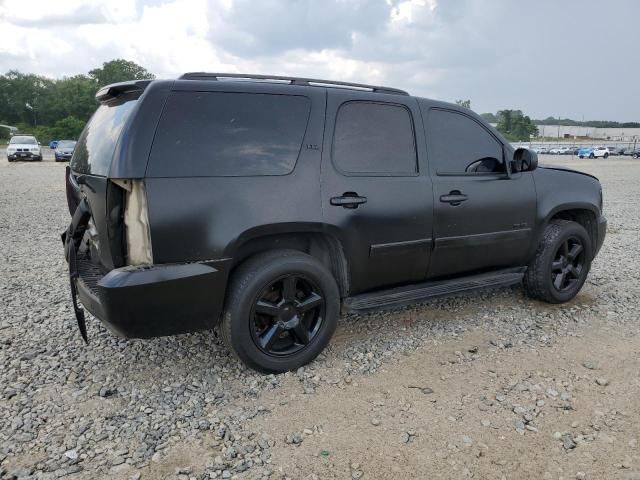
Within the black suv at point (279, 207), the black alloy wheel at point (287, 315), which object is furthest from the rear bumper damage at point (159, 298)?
the black alloy wheel at point (287, 315)

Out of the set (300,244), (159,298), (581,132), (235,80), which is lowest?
(159,298)

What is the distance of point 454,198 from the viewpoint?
392 centimetres

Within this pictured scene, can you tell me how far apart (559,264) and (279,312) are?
284 cm

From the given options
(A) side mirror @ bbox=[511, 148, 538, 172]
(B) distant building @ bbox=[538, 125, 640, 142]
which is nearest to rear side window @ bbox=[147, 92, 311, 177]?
(A) side mirror @ bbox=[511, 148, 538, 172]

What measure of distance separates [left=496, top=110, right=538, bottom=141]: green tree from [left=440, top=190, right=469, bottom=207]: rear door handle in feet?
389

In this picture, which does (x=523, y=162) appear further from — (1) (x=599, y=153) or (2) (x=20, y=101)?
(2) (x=20, y=101)

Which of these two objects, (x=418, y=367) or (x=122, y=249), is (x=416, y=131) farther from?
(x=122, y=249)

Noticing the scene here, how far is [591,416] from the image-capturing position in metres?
2.92

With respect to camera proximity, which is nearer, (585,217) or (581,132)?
(585,217)

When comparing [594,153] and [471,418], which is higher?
[594,153]

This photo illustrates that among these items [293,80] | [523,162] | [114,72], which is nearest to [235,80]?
[293,80]

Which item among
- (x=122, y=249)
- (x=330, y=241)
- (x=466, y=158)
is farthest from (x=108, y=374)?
(x=466, y=158)

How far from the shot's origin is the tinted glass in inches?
119

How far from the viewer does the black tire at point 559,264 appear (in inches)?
180
